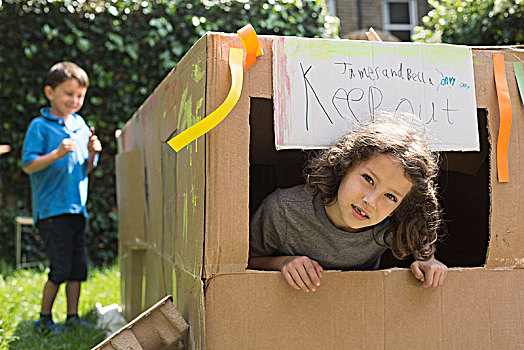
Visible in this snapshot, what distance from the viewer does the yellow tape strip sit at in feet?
4.16

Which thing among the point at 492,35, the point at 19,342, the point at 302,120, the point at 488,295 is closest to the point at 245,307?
the point at 302,120

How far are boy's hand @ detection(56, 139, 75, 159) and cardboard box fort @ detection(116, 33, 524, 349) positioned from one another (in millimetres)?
688

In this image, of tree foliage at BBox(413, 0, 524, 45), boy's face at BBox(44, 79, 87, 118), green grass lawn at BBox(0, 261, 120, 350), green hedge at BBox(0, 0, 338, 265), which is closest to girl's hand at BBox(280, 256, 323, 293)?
green grass lawn at BBox(0, 261, 120, 350)

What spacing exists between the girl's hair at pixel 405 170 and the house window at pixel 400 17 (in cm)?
823

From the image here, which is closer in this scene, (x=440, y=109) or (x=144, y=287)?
(x=440, y=109)

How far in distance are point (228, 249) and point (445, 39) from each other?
3203 mm

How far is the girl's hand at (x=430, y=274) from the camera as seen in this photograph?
1.44 meters

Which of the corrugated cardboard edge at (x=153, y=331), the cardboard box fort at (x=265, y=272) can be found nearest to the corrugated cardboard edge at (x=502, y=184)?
the cardboard box fort at (x=265, y=272)

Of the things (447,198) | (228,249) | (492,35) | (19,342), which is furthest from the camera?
(492,35)

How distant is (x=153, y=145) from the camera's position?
1.97 meters

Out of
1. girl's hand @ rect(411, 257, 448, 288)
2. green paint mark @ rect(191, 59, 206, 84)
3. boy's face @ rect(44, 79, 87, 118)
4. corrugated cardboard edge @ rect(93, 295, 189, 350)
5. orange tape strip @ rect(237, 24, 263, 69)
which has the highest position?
boy's face @ rect(44, 79, 87, 118)

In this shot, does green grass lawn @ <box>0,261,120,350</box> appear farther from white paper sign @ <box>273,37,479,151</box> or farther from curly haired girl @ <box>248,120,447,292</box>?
white paper sign @ <box>273,37,479,151</box>

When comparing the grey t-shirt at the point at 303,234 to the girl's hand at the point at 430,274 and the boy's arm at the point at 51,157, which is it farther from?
the boy's arm at the point at 51,157

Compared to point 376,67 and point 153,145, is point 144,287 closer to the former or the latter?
point 153,145
